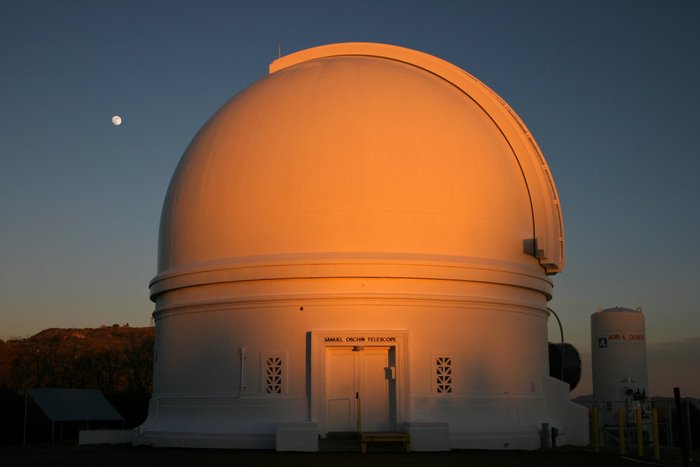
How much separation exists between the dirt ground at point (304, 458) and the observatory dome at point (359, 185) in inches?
154

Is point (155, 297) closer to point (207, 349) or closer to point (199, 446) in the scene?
point (207, 349)

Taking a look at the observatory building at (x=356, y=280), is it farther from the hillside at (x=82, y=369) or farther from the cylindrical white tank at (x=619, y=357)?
the hillside at (x=82, y=369)

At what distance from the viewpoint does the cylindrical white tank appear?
24.9 m

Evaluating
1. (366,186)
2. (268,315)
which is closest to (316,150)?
(366,186)

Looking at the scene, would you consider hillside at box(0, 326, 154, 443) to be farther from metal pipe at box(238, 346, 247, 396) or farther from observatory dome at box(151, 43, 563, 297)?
observatory dome at box(151, 43, 563, 297)

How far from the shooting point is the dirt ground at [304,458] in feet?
48.3

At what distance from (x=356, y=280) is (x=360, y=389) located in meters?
2.35

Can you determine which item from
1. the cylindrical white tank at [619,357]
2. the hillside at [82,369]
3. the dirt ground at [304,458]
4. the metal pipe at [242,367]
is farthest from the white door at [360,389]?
the hillside at [82,369]

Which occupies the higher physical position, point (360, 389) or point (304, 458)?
point (360, 389)

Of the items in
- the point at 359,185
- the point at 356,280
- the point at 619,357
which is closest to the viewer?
the point at 356,280

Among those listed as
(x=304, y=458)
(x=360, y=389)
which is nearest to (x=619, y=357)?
(x=360, y=389)

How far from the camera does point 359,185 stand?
18.5 metres

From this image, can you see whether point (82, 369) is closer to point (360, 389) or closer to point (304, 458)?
point (360, 389)

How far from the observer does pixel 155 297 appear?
21891 mm
